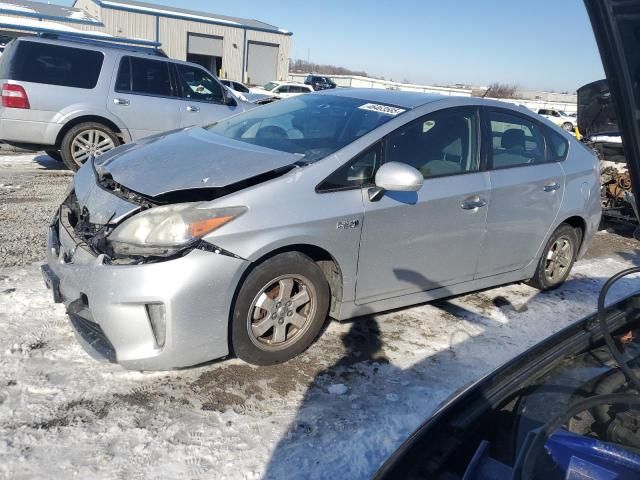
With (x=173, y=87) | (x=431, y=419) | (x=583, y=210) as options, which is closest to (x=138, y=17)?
(x=173, y=87)

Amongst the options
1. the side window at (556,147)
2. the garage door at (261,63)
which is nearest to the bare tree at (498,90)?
the side window at (556,147)

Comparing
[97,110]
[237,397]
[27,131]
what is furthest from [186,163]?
[27,131]

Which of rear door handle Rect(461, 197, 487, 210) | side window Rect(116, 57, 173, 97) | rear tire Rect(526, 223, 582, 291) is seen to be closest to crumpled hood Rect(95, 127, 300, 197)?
rear door handle Rect(461, 197, 487, 210)

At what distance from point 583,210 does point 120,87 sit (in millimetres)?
6460

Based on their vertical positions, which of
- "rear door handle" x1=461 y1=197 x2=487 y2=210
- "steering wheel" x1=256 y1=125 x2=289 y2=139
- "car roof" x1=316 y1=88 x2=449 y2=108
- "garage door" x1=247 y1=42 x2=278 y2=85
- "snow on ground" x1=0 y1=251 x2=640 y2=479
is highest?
"garage door" x1=247 y1=42 x2=278 y2=85

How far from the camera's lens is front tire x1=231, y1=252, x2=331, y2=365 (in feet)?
9.93

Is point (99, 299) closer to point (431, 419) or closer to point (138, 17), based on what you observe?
point (431, 419)

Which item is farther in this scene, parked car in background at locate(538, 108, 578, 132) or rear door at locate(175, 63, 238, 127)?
parked car in background at locate(538, 108, 578, 132)

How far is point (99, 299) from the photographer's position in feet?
9.12

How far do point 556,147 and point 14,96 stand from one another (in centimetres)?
678

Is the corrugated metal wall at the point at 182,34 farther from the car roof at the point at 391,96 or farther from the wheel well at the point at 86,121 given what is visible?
the car roof at the point at 391,96

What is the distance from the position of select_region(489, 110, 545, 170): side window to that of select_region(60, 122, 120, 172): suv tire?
566cm

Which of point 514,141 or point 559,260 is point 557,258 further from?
point 514,141

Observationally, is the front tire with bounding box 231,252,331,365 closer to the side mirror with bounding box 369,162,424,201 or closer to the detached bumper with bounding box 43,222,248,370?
the detached bumper with bounding box 43,222,248,370
